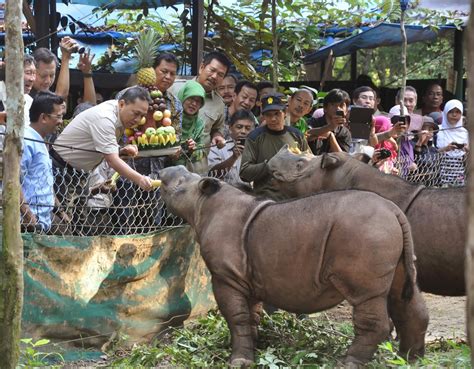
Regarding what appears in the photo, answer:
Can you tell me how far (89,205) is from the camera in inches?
277

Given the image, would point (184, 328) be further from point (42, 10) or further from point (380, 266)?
point (42, 10)

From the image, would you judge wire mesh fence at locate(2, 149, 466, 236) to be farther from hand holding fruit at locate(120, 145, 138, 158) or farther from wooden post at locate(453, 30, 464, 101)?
wooden post at locate(453, 30, 464, 101)

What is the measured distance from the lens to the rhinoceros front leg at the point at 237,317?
6.51m

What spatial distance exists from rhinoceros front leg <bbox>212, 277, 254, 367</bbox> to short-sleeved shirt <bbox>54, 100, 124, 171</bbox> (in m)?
1.42

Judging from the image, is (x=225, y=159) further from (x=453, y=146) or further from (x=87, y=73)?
(x=453, y=146)

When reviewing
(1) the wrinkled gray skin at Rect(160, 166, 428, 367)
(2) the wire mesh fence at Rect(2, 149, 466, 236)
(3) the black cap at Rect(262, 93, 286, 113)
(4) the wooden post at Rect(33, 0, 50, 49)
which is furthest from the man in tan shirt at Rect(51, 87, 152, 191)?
(4) the wooden post at Rect(33, 0, 50, 49)

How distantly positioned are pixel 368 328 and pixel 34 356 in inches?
92.6

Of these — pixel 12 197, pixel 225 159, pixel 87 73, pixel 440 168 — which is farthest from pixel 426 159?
pixel 12 197

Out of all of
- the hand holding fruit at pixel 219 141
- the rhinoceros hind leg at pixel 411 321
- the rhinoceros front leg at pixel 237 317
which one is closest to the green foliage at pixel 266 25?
the hand holding fruit at pixel 219 141

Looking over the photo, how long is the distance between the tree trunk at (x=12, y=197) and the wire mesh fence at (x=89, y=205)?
3.70ft

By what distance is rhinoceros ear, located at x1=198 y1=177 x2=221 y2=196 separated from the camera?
678 centimetres

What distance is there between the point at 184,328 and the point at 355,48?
398 inches

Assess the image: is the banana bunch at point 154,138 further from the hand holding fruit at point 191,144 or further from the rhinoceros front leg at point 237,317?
the rhinoceros front leg at point 237,317

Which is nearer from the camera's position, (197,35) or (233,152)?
(233,152)
